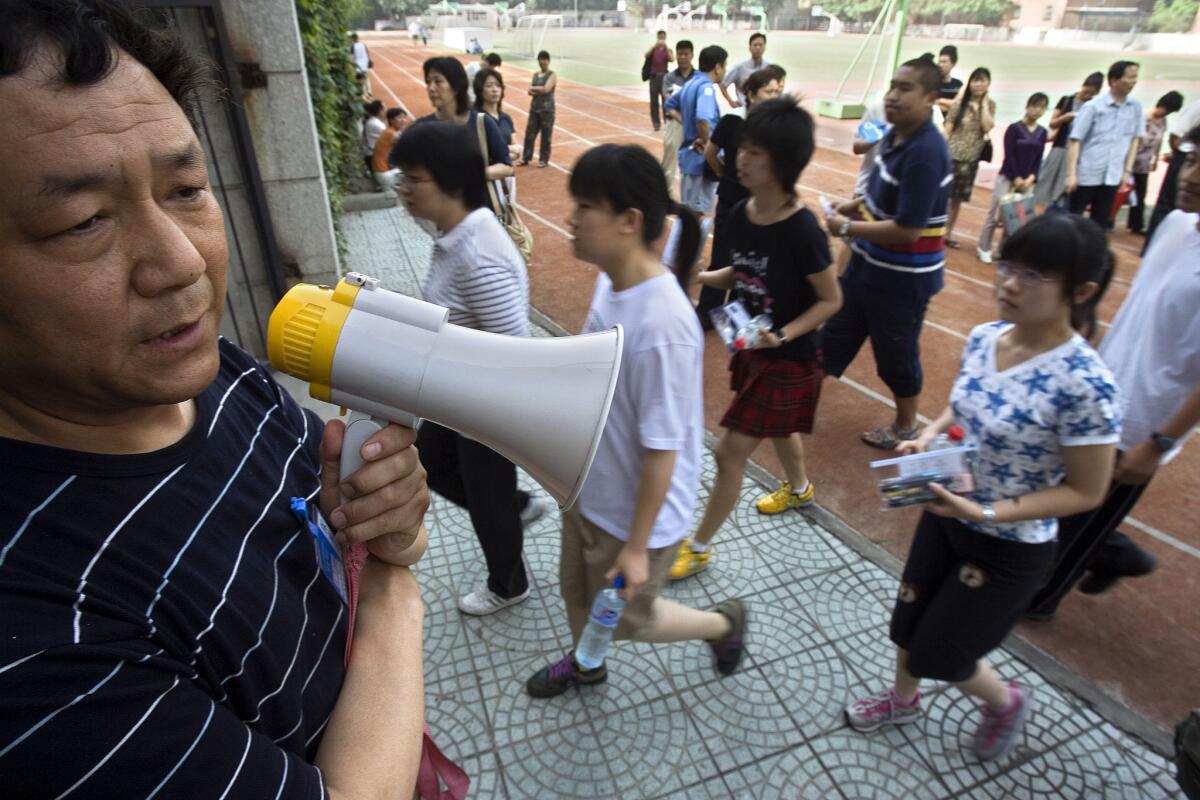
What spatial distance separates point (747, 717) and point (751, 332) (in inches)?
62.9

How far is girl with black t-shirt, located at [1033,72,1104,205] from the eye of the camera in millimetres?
8188

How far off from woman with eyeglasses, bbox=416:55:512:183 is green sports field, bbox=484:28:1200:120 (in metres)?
15.1

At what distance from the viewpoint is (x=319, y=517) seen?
46.6 inches

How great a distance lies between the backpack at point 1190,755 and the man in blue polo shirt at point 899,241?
236cm

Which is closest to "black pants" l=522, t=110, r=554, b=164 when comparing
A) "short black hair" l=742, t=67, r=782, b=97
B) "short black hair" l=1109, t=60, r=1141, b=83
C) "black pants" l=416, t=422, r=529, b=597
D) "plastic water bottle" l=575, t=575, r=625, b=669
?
"short black hair" l=742, t=67, r=782, b=97

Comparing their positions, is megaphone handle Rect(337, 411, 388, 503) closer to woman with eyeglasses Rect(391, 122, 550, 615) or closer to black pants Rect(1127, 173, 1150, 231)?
woman with eyeglasses Rect(391, 122, 550, 615)

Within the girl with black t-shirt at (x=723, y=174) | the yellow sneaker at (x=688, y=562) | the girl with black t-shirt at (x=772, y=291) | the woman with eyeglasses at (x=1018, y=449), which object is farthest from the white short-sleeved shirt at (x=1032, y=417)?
the girl with black t-shirt at (x=723, y=174)

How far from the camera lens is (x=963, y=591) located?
2148mm

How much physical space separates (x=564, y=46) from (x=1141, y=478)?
58.2 metres

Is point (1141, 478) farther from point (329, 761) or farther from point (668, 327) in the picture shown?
point (329, 761)

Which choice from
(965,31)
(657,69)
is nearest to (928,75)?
(657,69)

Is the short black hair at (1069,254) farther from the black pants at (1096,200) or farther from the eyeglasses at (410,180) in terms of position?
the black pants at (1096,200)

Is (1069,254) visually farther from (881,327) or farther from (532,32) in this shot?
(532,32)

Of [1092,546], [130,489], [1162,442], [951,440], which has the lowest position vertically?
[1092,546]
